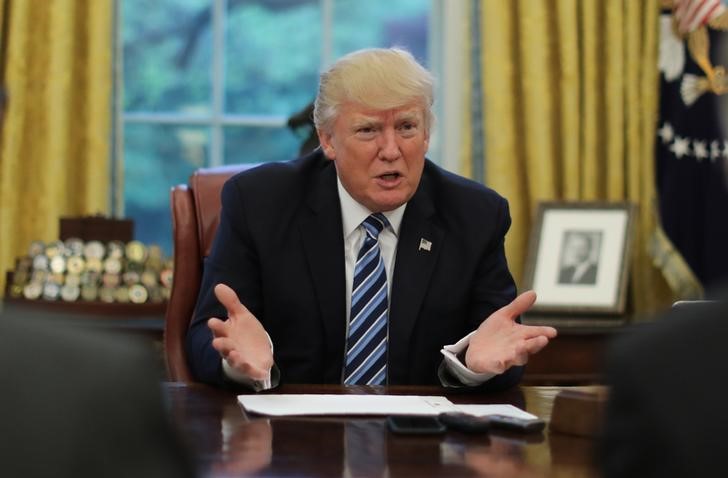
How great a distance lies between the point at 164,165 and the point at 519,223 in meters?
1.46

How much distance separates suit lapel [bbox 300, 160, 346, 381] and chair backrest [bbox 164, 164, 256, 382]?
0.97ft

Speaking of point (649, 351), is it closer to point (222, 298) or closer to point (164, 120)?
point (222, 298)

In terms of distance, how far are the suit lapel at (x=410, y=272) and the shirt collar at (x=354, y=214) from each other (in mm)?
21

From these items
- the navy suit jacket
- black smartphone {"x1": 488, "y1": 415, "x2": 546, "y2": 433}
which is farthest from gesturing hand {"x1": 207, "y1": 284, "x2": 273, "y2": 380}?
black smartphone {"x1": 488, "y1": 415, "x2": 546, "y2": 433}

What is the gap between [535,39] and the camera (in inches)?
177

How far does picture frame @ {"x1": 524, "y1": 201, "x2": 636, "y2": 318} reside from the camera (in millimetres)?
4180

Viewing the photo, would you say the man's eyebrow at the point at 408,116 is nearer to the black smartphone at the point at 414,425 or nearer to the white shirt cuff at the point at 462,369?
the white shirt cuff at the point at 462,369

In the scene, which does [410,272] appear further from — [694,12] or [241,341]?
[694,12]

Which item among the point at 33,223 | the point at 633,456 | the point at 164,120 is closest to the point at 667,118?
the point at 164,120

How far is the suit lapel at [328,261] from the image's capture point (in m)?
2.59

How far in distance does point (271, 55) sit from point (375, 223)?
2.16 metres

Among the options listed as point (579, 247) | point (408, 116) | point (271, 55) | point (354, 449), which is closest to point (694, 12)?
point (579, 247)

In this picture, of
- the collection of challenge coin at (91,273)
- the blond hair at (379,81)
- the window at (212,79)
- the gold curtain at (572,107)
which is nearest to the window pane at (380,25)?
the window at (212,79)

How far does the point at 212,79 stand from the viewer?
15.4ft
